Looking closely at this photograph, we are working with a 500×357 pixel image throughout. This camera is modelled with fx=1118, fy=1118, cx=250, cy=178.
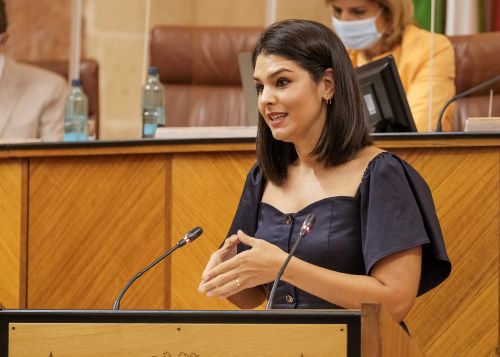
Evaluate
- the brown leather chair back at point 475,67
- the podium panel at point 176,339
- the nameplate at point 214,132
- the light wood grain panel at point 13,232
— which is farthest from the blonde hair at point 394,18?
the podium panel at point 176,339

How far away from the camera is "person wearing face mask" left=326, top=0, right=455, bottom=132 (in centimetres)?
418

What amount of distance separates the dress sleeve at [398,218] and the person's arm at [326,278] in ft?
0.10

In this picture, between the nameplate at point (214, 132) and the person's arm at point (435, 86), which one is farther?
the person's arm at point (435, 86)

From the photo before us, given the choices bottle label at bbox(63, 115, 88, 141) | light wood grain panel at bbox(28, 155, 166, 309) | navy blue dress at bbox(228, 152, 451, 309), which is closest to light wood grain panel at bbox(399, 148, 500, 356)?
navy blue dress at bbox(228, 152, 451, 309)

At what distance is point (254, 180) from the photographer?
2.70 metres

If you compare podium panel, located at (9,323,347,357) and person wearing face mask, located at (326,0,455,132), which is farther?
person wearing face mask, located at (326,0,455,132)

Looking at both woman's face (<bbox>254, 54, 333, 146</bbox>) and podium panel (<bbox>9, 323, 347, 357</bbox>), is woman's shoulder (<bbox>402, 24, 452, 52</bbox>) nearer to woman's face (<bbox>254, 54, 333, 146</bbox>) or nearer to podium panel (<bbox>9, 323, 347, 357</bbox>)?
woman's face (<bbox>254, 54, 333, 146</bbox>)

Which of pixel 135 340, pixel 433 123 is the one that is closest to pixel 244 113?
pixel 433 123

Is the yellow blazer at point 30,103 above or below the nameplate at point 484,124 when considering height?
below

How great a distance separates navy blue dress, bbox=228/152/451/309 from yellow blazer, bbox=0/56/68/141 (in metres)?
2.07

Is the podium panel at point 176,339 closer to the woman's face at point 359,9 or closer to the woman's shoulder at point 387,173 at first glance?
the woman's shoulder at point 387,173

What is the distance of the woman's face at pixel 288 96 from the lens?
250 centimetres

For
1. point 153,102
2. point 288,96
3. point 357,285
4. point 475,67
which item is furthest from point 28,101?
point 357,285

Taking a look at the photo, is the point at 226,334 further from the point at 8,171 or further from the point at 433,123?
the point at 433,123
